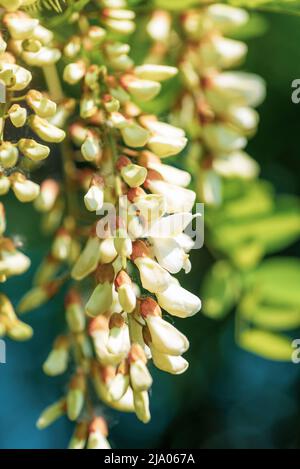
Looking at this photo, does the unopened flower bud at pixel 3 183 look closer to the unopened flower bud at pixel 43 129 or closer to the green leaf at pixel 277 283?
the unopened flower bud at pixel 43 129

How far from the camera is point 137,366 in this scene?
88 centimetres

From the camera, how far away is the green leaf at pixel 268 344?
1.26 m

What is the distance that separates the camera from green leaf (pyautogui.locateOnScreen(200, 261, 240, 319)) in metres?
1.27

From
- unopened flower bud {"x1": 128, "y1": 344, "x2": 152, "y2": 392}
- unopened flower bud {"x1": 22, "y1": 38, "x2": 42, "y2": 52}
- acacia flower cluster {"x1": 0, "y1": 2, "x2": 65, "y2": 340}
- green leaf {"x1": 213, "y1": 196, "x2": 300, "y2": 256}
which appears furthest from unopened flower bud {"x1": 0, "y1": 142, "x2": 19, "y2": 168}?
green leaf {"x1": 213, "y1": 196, "x2": 300, "y2": 256}

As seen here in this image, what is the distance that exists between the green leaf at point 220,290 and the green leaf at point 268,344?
5cm

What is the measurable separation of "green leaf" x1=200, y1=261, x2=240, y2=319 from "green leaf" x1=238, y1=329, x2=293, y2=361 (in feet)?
0.17

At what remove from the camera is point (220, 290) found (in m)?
1.29

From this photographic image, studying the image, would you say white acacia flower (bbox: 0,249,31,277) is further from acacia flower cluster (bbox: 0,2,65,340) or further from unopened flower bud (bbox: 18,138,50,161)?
unopened flower bud (bbox: 18,138,50,161)

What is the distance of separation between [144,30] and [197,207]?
27 cm

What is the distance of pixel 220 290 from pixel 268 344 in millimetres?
105

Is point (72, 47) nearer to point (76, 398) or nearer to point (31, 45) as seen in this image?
point (31, 45)

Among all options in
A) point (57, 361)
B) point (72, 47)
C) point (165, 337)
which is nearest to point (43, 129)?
point (72, 47)

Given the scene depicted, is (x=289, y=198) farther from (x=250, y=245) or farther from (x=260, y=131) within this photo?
(x=260, y=131)

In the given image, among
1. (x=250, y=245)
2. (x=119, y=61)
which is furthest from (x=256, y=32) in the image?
(x=119, y=61)
